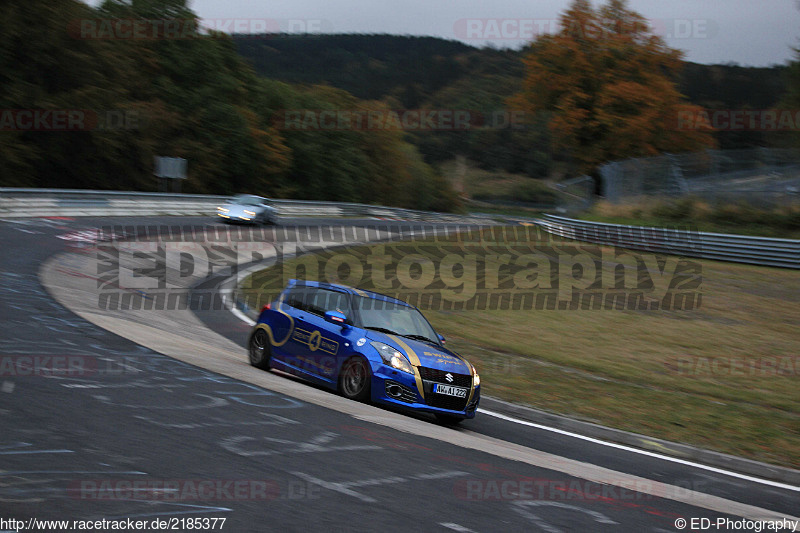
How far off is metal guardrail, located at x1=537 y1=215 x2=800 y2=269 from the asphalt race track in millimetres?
19544

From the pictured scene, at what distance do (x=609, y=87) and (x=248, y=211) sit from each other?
27003mm

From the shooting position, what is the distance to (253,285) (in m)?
20.5

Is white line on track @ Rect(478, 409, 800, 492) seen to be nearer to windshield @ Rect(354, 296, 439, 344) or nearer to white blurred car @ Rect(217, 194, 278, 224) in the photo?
windshield @ Rect(354, 296, 439, 344)

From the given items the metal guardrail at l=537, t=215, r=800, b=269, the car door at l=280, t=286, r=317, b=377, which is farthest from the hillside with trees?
the car door at l=280, t=286, r=317, b=377

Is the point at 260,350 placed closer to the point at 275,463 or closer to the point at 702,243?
the point at 275,463

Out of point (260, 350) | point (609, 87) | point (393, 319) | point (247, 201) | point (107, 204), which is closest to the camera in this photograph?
point (393, 319)

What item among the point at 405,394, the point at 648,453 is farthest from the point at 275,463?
the point at 648,453

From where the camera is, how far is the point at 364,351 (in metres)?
9.48

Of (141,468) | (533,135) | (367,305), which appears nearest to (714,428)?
(367,305)

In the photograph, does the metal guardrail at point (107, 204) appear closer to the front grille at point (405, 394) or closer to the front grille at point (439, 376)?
the front grille at point (405, 394)

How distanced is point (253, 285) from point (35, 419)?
1431 cm

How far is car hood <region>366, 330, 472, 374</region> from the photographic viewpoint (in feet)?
30.7

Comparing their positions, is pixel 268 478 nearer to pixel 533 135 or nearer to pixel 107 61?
pixel 107 61

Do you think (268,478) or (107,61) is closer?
(268,478)
